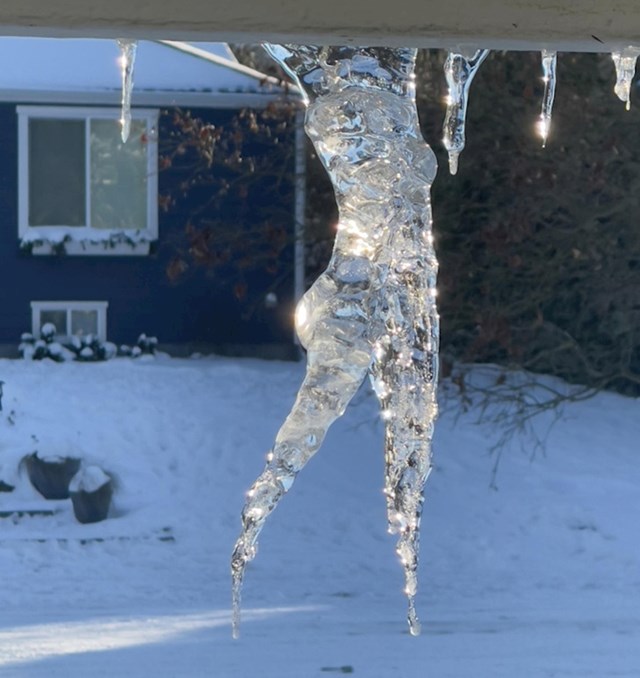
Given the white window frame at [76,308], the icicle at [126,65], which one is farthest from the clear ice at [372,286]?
the white window frame at [76,308]

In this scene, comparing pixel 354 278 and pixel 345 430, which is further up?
pixel 354 278

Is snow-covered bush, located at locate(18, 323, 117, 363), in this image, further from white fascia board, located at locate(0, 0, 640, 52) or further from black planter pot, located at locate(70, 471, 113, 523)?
white fascia board, located at locate(0, 0, 640, 52)

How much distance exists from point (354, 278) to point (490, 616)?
4.79 metres

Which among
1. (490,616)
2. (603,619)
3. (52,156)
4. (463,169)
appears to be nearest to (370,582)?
(490,616)

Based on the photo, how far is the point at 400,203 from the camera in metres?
2.32

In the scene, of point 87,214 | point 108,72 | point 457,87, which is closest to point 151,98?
point 108,72

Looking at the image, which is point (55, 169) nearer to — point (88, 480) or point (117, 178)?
point (117, 178)

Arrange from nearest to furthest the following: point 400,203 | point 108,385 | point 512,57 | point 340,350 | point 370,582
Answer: point 340,350 → point 400,203 → point 370,582 → point 512,57 → point 108,385

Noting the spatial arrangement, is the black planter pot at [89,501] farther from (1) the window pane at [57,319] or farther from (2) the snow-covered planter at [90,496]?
(1) the window pane at [57,319]

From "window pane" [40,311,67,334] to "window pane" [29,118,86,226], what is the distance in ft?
3.06

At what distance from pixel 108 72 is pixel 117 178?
45.0 inches

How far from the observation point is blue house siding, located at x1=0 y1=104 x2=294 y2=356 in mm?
12977

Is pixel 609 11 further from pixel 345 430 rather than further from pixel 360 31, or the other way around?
pixel 345 430

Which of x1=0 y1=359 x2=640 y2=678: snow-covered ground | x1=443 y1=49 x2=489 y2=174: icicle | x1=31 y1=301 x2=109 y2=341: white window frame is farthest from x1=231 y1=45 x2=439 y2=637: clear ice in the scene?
x1=31 y1=301 x2=109 y2=341: white window frame
